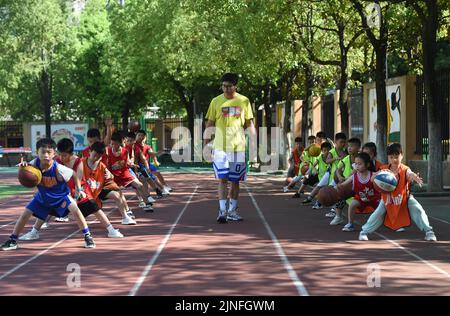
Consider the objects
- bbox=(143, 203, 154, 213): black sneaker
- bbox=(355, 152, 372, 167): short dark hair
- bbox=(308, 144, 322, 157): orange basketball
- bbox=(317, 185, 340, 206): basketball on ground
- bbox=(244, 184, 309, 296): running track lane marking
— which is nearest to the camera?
bbox=(244, 184, 309, 296): running track lane marking

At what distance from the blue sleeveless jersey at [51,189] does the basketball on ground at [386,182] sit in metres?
4.16

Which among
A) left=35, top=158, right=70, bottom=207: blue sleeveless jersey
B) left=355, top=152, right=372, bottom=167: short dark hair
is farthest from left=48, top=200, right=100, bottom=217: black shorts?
left=355, top=152, right=372, bottom=167: short dark hair

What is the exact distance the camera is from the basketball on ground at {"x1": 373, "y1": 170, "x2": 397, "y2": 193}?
37.1 feet

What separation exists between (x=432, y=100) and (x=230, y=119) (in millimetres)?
7425

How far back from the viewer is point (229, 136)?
13.6 m

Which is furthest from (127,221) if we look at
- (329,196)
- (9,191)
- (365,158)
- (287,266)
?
(9,191)

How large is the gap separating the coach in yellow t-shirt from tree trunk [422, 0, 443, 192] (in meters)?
6.99

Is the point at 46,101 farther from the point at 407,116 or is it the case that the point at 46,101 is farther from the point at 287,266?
the point at 287,266

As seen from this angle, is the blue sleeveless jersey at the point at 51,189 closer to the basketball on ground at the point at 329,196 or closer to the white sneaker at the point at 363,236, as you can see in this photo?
the white sneaker at the point at 363,236

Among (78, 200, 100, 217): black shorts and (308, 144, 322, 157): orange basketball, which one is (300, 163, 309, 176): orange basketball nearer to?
(308, 144, 322, 157): orange basketball

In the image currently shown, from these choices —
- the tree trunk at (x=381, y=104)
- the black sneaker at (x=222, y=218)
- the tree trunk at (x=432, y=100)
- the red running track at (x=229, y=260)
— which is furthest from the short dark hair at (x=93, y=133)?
the tree trunk at (x=381, y=104)

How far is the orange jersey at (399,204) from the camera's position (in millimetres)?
11352

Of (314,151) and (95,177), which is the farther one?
(314,151)
